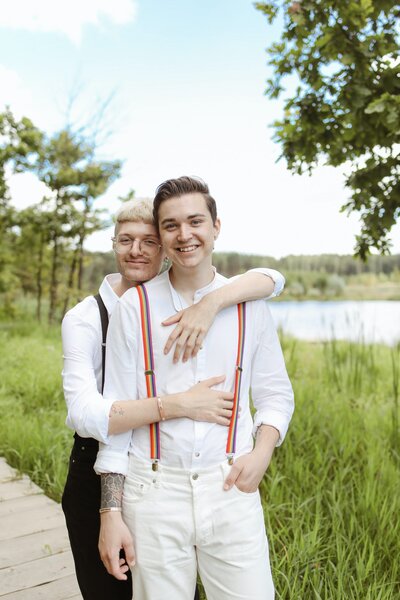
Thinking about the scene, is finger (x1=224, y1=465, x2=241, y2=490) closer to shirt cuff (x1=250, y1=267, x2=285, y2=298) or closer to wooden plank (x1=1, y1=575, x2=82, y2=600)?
shirt cuff (x1=250, y1=267, x2=285, y2=298)

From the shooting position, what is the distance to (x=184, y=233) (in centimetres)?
133

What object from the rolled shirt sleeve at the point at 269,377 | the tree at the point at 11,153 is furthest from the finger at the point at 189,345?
the tree at the point at 11,153

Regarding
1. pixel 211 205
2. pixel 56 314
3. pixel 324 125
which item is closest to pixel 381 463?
pixel 324 125

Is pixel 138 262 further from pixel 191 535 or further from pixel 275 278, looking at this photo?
pixel 191 535

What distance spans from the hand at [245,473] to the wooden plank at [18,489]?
2065 millimetres

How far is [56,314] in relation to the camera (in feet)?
39.4

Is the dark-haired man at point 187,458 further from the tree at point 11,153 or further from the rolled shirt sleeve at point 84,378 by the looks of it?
the tree at point 11,153

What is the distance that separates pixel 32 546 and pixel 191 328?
5.71ft

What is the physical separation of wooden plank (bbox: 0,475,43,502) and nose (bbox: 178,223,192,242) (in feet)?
7.33

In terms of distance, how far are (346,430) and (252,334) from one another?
7.66ft

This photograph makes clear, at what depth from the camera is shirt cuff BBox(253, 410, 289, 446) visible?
140cm

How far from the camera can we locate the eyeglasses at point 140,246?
1564 millimetres

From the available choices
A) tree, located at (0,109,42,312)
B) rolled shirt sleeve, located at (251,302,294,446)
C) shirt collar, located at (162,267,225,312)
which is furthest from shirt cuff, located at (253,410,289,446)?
tree, located at (0,109,42,312)

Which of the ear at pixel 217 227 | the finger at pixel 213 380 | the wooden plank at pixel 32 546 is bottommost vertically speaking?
the wooden plank at pixel 32 546
